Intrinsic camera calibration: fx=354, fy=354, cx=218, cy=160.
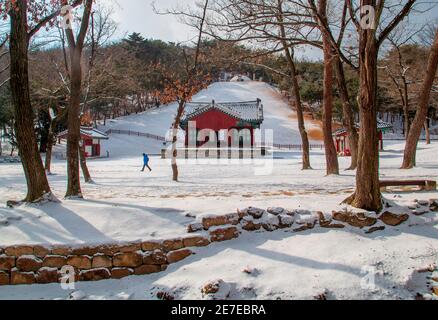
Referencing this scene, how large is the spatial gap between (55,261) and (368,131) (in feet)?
17.3

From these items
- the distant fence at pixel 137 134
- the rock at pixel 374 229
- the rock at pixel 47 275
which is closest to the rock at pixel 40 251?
the rock at pixel 47 275

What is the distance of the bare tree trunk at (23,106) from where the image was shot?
6473 mm

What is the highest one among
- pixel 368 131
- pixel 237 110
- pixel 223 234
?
pixel 237 110

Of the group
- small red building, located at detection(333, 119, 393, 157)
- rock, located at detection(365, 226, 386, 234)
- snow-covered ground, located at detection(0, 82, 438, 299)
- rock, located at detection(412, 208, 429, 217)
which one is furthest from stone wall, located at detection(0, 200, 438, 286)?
small red building, located at detection(333, 119, 393, 157)

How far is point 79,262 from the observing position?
198 inches

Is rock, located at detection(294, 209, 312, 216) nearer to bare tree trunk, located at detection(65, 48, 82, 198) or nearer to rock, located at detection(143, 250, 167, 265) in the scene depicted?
rock, located at detection(143, 250, 167, 265)

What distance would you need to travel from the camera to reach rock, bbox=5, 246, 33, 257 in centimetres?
505

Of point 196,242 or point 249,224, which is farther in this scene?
point 249,224

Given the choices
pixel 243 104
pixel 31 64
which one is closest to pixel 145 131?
pixel 243 104

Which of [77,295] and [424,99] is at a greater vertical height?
[424,99]

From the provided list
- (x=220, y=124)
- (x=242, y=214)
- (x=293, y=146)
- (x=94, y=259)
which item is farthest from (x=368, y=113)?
(x=293, y=146)

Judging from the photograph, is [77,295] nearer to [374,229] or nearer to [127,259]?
[127,259]

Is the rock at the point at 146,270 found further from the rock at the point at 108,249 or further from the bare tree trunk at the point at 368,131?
the bare tree trunk at the point at 368,131

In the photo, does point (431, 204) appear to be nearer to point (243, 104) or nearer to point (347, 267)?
point (347, 267)
